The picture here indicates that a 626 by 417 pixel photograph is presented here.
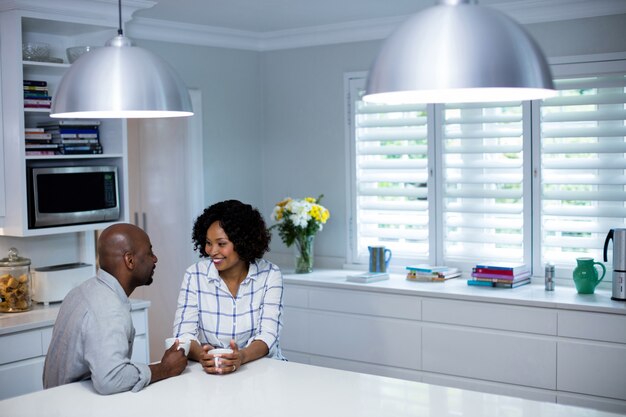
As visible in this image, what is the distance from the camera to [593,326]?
3.82 meters

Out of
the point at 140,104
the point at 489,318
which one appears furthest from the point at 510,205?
the point at 140,104

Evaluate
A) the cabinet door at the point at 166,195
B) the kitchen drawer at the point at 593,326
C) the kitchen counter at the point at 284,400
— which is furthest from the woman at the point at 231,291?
the cabinet door at the point at 166,195

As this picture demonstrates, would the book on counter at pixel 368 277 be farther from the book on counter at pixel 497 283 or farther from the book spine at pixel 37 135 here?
the book spine at pixel 37 135

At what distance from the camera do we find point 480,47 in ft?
5.35

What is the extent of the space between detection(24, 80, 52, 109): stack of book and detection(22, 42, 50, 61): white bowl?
0.12 meters

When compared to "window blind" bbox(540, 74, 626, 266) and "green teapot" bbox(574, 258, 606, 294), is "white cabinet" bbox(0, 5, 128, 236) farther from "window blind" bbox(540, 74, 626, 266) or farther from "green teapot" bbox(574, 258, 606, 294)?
"green teapot" bbox(574, 258, 606, 294)

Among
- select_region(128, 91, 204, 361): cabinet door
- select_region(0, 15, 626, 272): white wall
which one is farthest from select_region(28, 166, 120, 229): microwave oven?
select_region(0, 15, 626, 272): white wall

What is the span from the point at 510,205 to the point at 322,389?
95.9 inches

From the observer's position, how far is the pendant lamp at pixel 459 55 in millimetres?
1622

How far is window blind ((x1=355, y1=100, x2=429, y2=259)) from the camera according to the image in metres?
4.83

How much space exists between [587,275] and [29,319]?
282 centimetres

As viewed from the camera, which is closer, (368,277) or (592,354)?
(592,354)

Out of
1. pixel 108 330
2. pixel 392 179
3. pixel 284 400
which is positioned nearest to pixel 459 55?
pixel 284 400

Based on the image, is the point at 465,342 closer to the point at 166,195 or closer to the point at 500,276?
the point at 500,276
